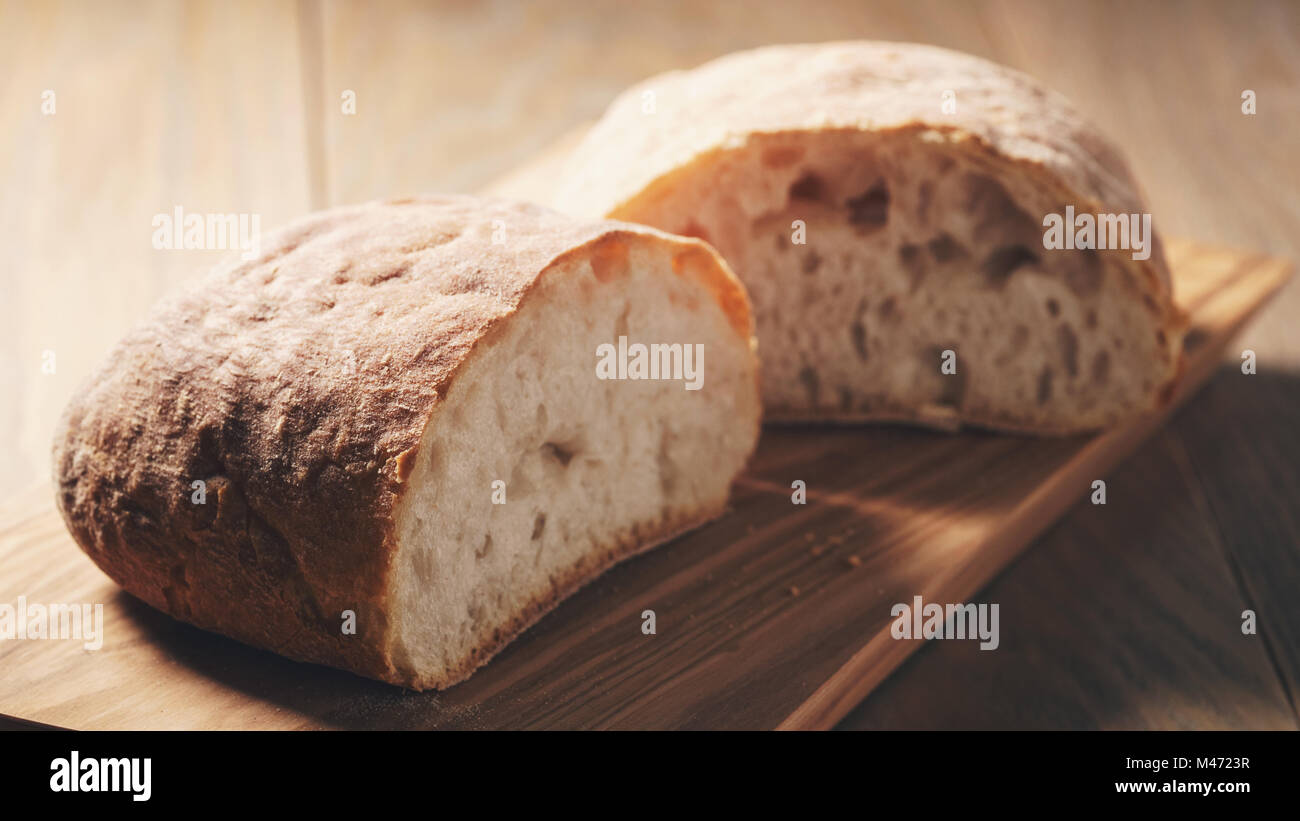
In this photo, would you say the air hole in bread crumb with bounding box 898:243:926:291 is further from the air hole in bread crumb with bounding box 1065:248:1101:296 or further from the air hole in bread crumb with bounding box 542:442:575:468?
the air hole in bread crumb with bounding box 542:442:575:468

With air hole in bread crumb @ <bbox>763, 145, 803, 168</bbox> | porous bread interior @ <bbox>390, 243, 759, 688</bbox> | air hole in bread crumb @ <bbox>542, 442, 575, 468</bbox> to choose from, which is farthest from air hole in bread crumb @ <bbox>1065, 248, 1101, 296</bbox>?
air hole in bread crumb @ <bbox>542, 442, 575, 468</bbox>

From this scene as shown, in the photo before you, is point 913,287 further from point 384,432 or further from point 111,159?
point 111,159

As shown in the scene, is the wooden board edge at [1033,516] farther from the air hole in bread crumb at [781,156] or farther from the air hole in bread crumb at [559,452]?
the air hole in bread crumb at [781,156]

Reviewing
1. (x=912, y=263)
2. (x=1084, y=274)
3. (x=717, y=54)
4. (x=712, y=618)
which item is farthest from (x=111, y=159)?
(x=1084, y=274)

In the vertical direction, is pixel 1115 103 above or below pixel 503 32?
below

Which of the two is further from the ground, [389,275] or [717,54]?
[717,54]
